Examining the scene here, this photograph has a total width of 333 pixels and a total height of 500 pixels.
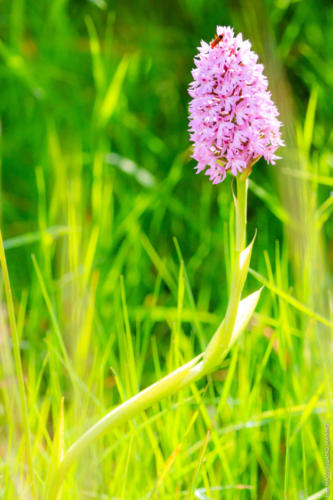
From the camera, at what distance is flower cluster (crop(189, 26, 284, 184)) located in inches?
26.3

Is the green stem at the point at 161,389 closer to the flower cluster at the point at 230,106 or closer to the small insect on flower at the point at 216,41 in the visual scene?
the flower cluster at the point at 230,106

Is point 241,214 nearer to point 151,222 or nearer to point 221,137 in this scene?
point 221,137

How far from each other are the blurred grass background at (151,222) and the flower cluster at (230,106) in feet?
1.10

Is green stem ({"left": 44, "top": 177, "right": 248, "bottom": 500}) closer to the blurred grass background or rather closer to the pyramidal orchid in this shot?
the pyramidal orchid

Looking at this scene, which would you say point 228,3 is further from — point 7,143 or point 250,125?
point 250,125

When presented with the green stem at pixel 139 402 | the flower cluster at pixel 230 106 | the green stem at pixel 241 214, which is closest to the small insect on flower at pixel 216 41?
the flower cluster at pixel 230 106

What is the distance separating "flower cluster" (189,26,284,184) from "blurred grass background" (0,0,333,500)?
334 mm

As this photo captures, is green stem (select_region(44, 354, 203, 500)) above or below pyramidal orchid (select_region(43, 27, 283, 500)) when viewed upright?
below

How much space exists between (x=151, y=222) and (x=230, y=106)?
0.94 meters

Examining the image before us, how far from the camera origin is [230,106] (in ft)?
2.19

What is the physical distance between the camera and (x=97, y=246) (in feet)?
4.81

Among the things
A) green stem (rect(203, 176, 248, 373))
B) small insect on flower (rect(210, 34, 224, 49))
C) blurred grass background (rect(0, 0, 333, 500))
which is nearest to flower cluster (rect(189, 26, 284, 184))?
small insect on flower (rect(210, 34, 224, 49))

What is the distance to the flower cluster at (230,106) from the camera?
0.67 meters

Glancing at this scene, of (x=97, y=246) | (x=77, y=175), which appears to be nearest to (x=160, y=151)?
(x=77, y=175)
